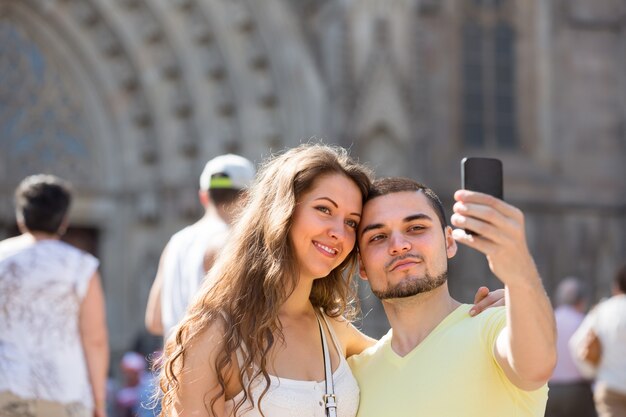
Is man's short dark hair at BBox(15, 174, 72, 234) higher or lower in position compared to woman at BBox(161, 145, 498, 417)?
higher

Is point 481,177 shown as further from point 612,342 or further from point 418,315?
point 612,342

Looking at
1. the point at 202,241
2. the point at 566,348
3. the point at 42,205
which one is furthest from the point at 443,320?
the point at 566,348

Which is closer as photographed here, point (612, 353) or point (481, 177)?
point (481, 177)

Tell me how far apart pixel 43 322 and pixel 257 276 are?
1568 mm

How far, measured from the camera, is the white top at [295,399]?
2.60 meters

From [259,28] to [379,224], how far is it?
9.48m

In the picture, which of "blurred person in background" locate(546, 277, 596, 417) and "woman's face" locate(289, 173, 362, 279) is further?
"blurred person in background" locate(546, 277, 596, 417)

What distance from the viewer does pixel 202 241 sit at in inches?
164

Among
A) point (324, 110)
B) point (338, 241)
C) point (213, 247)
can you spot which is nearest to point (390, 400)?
point (338, 241)

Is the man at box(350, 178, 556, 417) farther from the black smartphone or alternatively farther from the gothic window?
the gothic window

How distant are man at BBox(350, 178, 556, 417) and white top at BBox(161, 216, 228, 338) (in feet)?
4.34

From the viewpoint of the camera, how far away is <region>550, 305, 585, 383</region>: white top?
754 cm

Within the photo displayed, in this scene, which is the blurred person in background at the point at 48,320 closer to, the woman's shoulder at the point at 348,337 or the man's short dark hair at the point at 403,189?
the woman's shoulder at the point at 348,337

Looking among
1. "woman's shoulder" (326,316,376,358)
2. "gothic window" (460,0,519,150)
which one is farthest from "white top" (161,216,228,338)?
"gothic window" (460,0,519,150)
